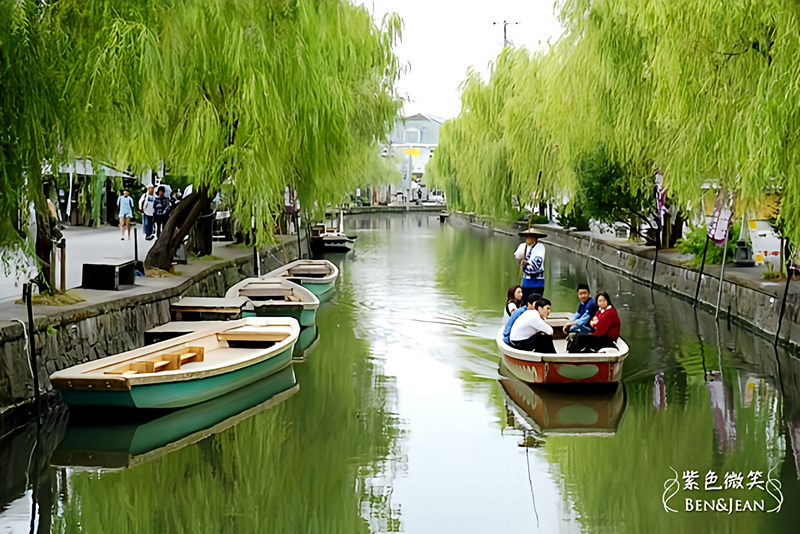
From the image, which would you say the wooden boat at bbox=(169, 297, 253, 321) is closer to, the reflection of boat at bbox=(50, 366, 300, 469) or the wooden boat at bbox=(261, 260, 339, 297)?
the reflection of boat at bbox=(50, 366, 300, 469)

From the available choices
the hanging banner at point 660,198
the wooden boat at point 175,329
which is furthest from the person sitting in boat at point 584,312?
the hanging banner at point 660,198

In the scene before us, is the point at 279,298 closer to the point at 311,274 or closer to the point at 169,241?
the point at 169,241

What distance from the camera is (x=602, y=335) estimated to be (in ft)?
30.5

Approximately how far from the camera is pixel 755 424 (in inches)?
323

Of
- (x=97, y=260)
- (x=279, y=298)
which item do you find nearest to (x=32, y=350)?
(x=279, y=298)

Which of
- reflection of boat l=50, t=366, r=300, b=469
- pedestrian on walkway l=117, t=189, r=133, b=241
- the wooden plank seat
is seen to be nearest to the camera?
reflection of boat l=50, t=366, r=300, b=469

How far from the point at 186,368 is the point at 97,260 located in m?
6.87

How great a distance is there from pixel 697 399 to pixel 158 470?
546 cm

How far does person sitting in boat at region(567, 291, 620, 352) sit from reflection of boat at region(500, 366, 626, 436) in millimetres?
467

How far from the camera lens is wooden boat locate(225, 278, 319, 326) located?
533 inches

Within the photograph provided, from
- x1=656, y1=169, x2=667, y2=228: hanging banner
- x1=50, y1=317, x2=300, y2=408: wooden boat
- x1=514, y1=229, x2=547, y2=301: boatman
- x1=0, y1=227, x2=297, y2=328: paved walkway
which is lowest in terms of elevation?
x1=50, y1=317, x2=300, y2=408: wooden boat

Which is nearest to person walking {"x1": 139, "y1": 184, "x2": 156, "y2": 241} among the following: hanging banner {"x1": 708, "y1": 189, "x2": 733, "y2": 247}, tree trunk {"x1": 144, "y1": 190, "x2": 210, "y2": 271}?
tree trunk {"x1": 144, "y1": 190, "x2": 210, "y2": 271}

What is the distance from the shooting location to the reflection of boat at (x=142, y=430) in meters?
7.32

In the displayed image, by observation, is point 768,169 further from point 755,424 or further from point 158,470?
point 158,470
